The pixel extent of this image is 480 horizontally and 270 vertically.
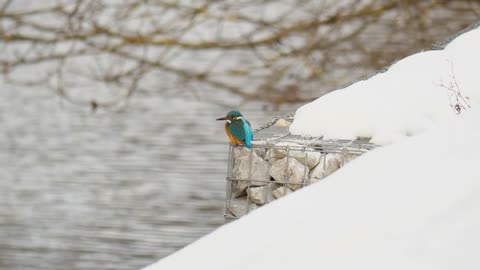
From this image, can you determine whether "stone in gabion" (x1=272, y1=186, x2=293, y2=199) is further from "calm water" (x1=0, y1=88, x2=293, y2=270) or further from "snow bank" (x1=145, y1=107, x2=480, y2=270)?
"calm water" (x1=0, y1=88, x2=293, y2=270)

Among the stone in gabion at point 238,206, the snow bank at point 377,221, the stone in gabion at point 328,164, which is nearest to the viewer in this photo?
the snow bank at point 377,221

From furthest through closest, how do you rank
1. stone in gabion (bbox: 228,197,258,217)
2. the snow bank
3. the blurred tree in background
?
the blurred tree in background, stone in gabion (bbox: 228,197,258,217), the snow bank

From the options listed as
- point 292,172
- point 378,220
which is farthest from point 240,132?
point 378,220

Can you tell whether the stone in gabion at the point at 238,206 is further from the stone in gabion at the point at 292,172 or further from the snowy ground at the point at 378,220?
the snowy ground at the point at 378,220

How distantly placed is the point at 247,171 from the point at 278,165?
60 millimetres

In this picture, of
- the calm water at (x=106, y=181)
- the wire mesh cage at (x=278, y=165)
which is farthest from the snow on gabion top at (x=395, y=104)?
the calm water at (x=106, y=181)

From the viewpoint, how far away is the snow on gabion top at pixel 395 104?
111 centimetres

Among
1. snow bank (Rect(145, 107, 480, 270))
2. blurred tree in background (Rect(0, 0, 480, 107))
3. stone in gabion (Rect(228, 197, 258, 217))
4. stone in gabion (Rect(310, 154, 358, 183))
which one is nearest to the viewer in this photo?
snow bank (Rect(145, 107, 480, 270))

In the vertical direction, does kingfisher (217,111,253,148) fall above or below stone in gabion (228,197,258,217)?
above

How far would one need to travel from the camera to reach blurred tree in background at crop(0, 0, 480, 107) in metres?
2.21

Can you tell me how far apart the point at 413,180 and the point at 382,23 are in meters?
1.75

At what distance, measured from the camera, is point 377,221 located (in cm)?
56

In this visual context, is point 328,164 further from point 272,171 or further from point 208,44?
point 208,44

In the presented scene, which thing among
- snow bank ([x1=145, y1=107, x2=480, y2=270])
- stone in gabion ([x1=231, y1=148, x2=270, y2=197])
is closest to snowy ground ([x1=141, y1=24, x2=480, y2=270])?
snow bank ([x1=145, y1=107, x2=480, y2=270])
